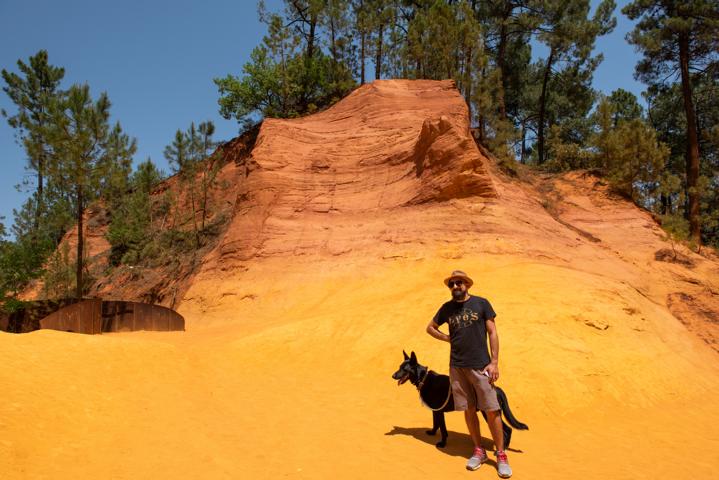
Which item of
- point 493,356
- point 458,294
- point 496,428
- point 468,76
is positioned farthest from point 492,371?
→ point 468,76

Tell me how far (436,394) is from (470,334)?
0.99 metres

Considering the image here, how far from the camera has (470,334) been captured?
5098 millimetres

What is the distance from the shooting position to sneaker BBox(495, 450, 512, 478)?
4684 mm

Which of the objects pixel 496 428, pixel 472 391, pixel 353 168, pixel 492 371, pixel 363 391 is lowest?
pixel 363 391

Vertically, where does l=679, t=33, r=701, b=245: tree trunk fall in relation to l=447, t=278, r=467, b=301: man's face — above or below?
above

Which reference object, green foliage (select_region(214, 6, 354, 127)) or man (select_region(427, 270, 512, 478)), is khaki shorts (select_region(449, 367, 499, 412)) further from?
green foliage (select_region(214, 6, 354, 127))

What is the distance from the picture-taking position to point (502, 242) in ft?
45.0

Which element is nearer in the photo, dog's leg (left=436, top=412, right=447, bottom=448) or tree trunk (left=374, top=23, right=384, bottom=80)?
dog's leg (left=436, top=412, right=447, bottom=448)

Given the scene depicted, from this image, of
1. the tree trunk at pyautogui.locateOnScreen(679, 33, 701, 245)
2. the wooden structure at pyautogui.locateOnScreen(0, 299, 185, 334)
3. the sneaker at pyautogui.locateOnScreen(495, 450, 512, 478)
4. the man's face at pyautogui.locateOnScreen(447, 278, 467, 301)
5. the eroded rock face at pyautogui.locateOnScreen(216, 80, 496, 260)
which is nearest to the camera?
the sneaker at pyautogui.locateOnScreen(495, 450, 512, 478)

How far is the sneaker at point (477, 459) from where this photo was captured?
15.9 feet

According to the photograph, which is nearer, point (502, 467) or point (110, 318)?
point (502, 467)

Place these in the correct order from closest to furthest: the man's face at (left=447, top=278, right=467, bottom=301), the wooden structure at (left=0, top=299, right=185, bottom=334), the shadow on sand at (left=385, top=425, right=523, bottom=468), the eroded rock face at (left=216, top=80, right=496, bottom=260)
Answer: the man's face at (left=447, top=278, right=467, bottom=301), the shadow on sand at (left=385, top=425, right=523, bottom=468), the wooden structure at (left=0, top=299, right=185, bottom=334), the eroded rock face at (left=216, top=80, right=496, bottom=260)

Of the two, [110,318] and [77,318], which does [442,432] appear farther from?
[110,318]

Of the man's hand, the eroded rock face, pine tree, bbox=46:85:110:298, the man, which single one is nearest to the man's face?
the man
